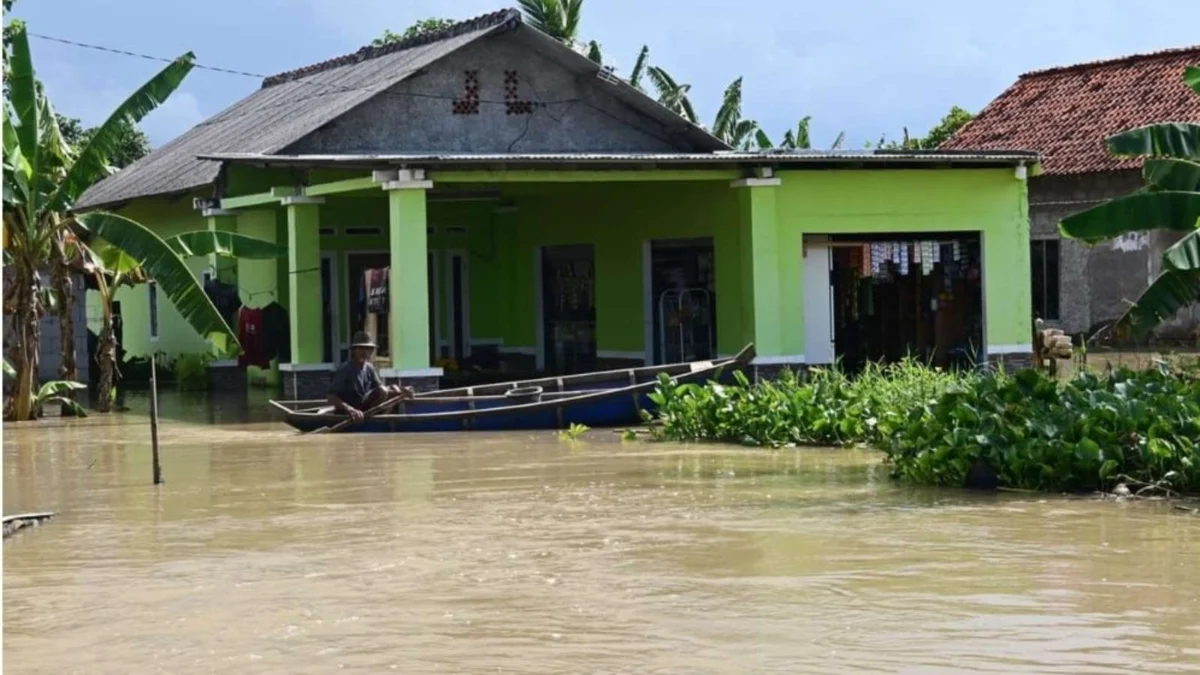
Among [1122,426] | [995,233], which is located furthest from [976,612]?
[995,233]

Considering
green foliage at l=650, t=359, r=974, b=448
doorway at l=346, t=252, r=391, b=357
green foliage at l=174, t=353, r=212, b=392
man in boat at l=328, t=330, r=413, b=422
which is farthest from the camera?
green foliage at l=174, t=353, r=212, b=392

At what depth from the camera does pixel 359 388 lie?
19953mm

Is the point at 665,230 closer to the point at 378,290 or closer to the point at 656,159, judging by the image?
the point at 656,159

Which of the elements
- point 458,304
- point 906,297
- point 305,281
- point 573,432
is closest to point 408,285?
point 305,281

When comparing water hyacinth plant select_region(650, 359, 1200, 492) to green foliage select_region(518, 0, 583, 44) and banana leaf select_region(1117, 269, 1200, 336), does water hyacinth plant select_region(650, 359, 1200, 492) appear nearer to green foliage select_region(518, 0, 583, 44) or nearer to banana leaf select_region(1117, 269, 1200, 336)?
banana leaf select_region(1117, 269, 1200, 336)

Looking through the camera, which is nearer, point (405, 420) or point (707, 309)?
point (405, 420)

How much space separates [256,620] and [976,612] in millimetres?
3529

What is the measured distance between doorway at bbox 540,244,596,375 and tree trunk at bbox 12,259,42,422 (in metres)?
8.91

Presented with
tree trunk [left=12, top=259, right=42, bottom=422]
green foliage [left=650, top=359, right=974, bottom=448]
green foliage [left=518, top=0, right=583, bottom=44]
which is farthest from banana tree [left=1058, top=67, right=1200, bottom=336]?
green foliage [left=518, top=0, right=583, bottom=44]

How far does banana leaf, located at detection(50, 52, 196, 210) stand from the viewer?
2073 centimetres

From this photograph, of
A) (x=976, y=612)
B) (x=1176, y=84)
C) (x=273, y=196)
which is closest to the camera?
(x=976, y=612)

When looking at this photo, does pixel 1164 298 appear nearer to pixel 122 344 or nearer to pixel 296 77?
pixel 296 77

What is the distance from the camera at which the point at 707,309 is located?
25.1m

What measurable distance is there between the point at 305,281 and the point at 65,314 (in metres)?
3.31
